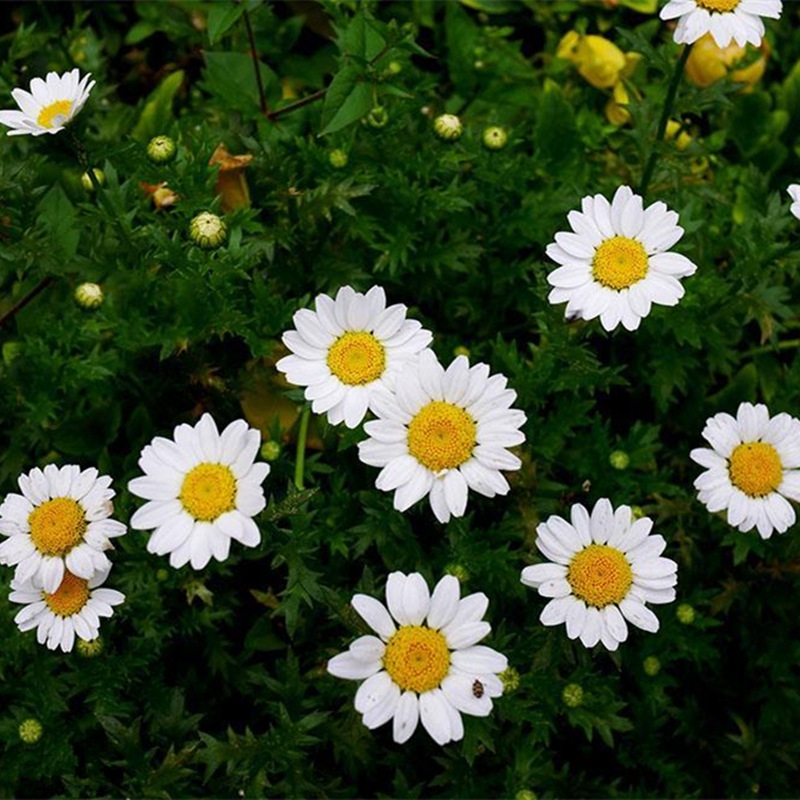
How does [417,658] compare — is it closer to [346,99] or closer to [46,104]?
[346,99]

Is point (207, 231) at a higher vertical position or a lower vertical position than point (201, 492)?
higher

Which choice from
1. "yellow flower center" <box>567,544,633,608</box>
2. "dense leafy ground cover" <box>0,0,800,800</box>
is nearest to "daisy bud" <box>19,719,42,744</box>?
"dense leafy ground cover" <box>0,0,800,800</box>

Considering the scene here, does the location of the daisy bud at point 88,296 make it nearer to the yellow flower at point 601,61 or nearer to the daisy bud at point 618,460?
the daisy bud at point 618,460

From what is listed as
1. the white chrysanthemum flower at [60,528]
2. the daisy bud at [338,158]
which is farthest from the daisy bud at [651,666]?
the daisy bud at [338,158]

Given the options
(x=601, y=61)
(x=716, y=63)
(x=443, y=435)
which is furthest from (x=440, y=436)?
(x=716, y=63)

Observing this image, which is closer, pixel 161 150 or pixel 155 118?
pixel 161 150

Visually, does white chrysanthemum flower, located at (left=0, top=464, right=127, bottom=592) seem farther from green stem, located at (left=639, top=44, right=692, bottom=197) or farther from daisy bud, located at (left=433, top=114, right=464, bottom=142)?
green stem, located at (left=639, top=44, right=692, bottom=197)
